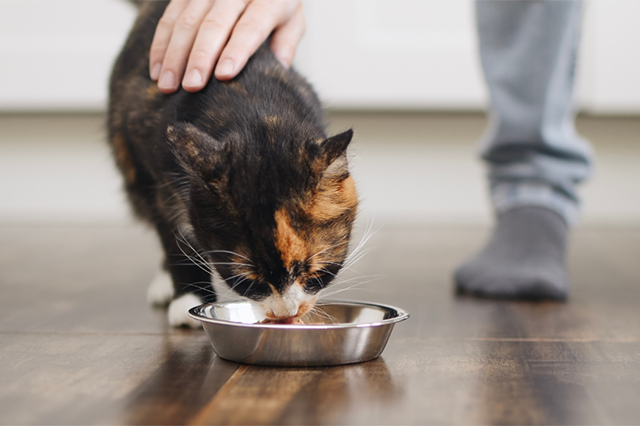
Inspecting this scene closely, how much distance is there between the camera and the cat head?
96cm

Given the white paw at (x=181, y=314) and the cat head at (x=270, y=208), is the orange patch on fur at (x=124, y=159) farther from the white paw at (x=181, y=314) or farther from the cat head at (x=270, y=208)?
the cat head at (x=270, y=208)

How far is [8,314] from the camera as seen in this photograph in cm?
126

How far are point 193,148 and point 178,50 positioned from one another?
11.1 inches

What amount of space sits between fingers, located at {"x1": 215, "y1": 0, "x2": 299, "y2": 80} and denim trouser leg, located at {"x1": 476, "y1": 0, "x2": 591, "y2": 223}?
654mm

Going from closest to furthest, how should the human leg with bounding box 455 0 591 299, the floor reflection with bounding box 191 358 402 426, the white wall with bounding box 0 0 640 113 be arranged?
the floor reflection with bounding box 191 358 402 426 < the human leg with bounding box 455 0 591 299 < the white wall with bounding box 0 0 640 113

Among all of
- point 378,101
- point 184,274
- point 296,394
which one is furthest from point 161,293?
point 378,101

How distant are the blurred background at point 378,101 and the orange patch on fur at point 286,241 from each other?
5.63 ft

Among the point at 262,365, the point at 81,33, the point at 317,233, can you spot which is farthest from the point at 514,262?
the point at 81,33

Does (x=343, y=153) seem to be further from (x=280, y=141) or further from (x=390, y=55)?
(x=390, y=55)

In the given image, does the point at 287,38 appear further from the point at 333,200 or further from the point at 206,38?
the point at 333,200

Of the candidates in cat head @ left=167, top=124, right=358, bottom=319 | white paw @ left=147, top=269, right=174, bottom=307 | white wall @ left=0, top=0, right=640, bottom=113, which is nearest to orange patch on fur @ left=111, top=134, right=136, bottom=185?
white paw @ left=147, top=269, right=174, bottom=307

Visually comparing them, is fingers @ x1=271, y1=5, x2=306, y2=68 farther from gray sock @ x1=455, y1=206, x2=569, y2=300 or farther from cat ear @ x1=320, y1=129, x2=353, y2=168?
gray sock @ x1=455, y1=206, x2=569, y2=300

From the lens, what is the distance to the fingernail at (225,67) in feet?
3.76

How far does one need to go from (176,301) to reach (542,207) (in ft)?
3.07
